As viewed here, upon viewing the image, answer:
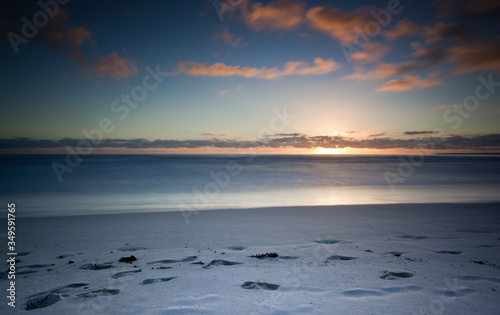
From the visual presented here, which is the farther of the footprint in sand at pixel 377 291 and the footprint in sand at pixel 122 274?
the footprint in sand at pixel 122 274

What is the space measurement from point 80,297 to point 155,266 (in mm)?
1262

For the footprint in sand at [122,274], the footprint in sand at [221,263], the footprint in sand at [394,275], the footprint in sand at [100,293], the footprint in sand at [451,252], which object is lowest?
the footprint in sand at [221,263]

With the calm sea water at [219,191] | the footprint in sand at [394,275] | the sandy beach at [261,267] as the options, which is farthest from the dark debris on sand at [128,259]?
the calm sea water at [219,191]

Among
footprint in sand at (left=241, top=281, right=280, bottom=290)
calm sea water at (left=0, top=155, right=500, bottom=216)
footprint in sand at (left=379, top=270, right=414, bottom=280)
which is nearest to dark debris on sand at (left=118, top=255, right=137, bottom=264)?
footprint in sand at (left=241, top=281, right=280, bottom=290)

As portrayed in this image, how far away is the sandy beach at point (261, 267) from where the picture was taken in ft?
10.6

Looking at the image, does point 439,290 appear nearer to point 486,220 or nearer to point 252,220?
point 252,220

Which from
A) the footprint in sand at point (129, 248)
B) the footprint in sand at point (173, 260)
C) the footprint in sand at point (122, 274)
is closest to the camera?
the footprint in sand at point (122, 274)

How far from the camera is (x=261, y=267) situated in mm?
4422

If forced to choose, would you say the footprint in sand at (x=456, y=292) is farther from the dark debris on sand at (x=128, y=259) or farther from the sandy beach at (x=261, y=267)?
the dark debris on sand at (x=128, y=259)

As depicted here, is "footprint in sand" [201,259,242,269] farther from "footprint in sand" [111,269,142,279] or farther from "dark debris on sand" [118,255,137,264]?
"dark debris on sand" [118,255,137,264]

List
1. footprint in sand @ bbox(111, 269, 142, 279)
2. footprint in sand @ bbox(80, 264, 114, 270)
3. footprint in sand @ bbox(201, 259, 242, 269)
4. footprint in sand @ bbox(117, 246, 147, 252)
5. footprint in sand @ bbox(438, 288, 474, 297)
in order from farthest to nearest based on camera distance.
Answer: footprint in sand @ bbox(117, 246, 147, 252), footprint in sand @ bbox(201, 259, 242, 269), footprint in sand @ bbox(80, 264, 114, 270), footprint in sand @ bbox(111, 269, 142, 279), footprint in sand @ bbox(438, 288, 474, 297)

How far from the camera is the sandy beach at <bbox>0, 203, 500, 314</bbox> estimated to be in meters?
3.24

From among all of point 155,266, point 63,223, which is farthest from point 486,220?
point 63,223

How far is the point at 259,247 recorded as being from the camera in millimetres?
5633
